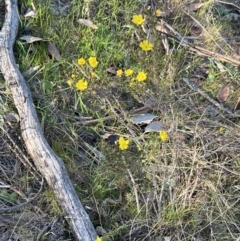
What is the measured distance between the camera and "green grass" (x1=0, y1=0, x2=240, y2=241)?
2277 mm

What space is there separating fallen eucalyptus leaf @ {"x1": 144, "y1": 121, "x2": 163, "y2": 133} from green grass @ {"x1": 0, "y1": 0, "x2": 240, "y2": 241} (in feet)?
0.09

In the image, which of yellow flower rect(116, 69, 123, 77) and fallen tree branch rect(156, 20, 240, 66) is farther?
fallen tree branch rect(156, 20, 240, 66)

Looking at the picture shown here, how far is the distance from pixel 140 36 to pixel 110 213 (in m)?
1.12

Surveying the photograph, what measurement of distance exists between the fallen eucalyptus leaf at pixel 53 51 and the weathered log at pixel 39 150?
0.20 metres

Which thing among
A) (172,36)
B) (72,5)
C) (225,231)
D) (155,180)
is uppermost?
(72,5)

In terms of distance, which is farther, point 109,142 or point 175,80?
point 175,80

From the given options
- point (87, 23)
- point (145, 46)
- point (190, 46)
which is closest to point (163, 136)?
point (145, 46)

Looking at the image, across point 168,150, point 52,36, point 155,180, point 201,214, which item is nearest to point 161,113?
point 168,150

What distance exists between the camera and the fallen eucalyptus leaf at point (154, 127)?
254 centimetres

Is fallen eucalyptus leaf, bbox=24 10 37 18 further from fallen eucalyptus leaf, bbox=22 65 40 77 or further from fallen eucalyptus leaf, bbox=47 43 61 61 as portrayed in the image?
fallen eucalyptus leaf, bbox=22 65 40 77

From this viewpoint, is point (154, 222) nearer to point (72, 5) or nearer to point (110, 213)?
point (110, 213)

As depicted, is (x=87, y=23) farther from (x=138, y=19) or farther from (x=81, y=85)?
(x=81, y=85)

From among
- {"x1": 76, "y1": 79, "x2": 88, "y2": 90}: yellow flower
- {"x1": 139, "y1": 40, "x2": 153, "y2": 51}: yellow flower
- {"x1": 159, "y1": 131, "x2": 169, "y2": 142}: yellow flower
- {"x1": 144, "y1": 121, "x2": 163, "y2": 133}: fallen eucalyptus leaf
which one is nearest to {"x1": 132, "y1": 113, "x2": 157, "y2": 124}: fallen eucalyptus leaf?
{"x1": 144, "y1": 121, "x2": 163, "y2": 133}: fallen eucalyptus leaf

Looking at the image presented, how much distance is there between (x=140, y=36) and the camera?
2943 millimetres
